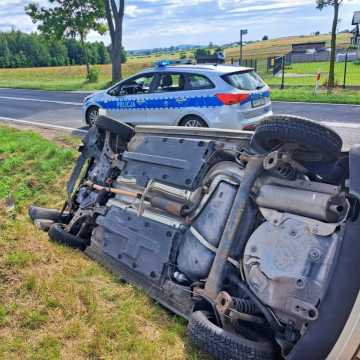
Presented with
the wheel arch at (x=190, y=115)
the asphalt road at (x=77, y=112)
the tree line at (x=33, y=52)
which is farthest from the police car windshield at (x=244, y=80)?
the tree line at (x=33, y=52)

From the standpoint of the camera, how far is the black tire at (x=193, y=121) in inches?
330

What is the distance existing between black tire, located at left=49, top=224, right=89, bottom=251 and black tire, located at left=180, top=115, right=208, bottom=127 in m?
4.71

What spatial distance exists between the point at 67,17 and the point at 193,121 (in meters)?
19.4

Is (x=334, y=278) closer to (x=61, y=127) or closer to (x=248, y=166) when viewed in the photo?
(x=248, y=166)

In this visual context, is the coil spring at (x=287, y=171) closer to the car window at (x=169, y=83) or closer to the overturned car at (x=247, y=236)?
the overturned car at (x=247, y=236)

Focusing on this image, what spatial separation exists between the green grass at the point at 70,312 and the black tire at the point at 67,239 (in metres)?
0.09

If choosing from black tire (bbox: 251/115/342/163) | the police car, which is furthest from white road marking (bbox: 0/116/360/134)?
black tire (bbox: 251/115/342/163)

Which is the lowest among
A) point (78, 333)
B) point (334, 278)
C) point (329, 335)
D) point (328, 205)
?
point (78, 333)

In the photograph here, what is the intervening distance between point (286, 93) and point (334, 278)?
580 inches

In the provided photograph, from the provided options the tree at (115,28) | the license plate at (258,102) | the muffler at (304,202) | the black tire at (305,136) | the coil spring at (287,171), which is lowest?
the muffler at (304,202)

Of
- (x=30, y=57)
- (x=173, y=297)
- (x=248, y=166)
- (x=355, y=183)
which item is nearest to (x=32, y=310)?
(x=173, y=297)

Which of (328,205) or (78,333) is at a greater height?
(328,205)

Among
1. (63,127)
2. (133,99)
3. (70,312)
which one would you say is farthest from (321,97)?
(70,312)

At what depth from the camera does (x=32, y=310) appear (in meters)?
3.08
